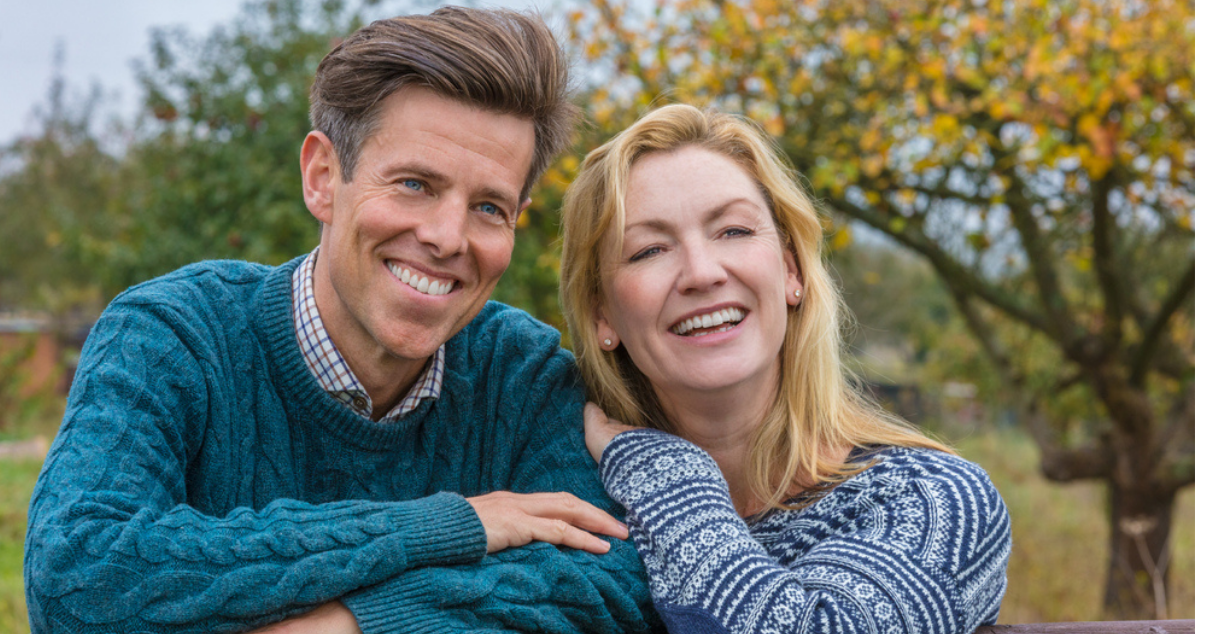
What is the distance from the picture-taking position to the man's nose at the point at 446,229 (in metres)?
2.09

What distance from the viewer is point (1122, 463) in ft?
19.3

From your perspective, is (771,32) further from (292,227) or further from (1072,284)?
(1072,284)

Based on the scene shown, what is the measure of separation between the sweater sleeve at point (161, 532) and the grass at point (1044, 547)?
317cm

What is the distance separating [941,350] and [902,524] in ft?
27.2

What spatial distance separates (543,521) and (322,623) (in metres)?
0.47

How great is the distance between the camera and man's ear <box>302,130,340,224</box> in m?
2.26

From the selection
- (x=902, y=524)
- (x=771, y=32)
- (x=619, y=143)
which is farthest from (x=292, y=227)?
(x=902, y=524)

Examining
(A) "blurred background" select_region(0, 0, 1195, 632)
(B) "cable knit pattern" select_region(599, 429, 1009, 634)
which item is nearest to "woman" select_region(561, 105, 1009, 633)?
(B) "cable knit pattern" select_region(599, 429, 1009, 634)

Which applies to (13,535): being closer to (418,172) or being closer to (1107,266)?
(418,172)

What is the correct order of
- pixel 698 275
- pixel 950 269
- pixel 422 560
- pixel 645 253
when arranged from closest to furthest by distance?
pixel 422 560
pixel 698 275
pixel 645 253
pixel 950 269

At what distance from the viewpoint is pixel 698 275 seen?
222cm

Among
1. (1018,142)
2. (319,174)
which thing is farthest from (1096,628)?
(1018,142)

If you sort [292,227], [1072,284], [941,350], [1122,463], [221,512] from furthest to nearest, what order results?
[941,350] → [1072,284] → [1122,463] → [292,227] → [221,512]

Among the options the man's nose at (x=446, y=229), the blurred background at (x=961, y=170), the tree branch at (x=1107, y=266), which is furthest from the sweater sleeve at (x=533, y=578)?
the tree branch at (x=1107, y=266)
